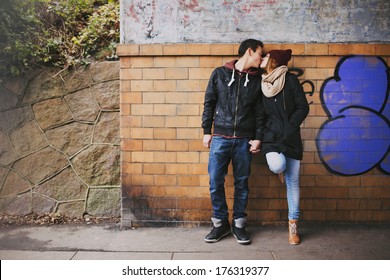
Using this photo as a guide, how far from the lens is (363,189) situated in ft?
15.4

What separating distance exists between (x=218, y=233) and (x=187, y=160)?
0.92m

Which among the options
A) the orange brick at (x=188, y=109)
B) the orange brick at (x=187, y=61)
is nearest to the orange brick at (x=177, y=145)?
the orange brick at (x=188, y=109)

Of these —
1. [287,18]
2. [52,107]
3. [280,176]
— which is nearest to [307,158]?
[280,176]

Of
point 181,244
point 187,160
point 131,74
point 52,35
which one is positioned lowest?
point 181,244

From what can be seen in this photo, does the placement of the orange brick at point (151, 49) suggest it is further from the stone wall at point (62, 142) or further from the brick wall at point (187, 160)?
the stone wall at point (62, 142)

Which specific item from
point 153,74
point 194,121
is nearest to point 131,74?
point 153,74

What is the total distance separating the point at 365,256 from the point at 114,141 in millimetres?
3109

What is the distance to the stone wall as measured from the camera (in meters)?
5.02

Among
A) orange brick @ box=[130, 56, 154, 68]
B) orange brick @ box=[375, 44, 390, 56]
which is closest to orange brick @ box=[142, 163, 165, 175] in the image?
orange brick @ box=[130, 56, 154, 68]

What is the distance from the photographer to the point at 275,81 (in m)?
4.12

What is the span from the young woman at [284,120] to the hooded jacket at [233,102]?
0.10 metres

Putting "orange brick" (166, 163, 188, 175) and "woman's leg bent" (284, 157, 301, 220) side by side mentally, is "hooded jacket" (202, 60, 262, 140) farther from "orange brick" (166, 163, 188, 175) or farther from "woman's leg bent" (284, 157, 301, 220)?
"orange brick" (166, 163, 188, 175)

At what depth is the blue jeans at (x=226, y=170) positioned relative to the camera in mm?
4230

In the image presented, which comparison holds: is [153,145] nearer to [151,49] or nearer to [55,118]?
[151,49]
